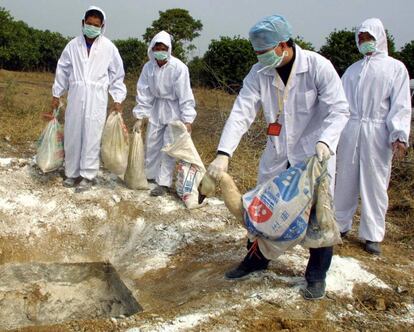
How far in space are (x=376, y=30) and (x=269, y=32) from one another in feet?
5.15

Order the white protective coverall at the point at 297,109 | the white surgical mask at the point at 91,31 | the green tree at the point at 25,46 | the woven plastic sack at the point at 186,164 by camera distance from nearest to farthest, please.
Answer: the white protective coverall at the point at 297,109 < the white surgical mask at the point at 91,31 < the woven plastic sack at the point at 186,164 < the green tree at the point at 25,46

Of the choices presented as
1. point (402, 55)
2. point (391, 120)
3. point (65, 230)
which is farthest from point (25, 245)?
point (402, 55)

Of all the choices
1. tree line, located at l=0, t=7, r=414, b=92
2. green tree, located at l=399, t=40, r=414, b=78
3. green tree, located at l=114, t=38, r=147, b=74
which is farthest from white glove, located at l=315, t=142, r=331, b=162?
green tree, located at l=114, t=38, r=147, b=74

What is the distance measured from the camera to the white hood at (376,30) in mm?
3697

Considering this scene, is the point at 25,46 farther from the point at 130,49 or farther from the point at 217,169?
the point at 217,169

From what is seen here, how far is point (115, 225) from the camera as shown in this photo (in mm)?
4371

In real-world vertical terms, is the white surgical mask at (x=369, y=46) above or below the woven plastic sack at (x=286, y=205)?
above

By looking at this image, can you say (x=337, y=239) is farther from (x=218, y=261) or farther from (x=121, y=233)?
(x=121, y=233)

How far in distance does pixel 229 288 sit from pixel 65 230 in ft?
6.37

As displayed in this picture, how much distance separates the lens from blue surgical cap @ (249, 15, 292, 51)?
2.53m

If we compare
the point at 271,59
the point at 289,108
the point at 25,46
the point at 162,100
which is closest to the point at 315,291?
the point at 289,108

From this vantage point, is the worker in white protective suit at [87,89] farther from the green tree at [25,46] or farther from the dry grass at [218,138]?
the green tree at [25,46]

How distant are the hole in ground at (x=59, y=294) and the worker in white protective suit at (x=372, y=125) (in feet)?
6.46

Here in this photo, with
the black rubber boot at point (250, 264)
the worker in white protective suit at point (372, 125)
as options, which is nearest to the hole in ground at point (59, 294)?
the black rubber boot at point (250, 264)
